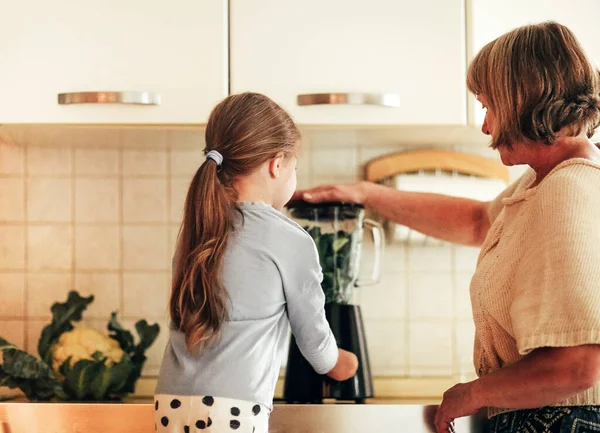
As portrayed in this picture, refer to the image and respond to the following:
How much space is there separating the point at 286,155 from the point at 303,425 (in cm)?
47

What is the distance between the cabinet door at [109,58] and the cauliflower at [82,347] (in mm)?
445

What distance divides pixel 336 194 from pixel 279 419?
500mm

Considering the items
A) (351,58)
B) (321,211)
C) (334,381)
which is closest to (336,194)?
(321,211)

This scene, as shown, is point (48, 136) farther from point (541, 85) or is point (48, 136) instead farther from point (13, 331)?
point (541, 85)

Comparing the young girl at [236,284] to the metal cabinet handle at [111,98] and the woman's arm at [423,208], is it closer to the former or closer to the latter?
the metal cabinet handle at [111,98]

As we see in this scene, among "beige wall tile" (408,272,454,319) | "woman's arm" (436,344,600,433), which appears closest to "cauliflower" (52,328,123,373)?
"beige wall tile" (408,272,454,319)

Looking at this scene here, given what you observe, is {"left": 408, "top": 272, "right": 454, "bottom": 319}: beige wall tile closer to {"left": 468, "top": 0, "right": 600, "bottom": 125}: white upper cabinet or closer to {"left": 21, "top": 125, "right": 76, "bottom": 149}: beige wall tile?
{"left": 468, "top": 0, "right": 600, "bottom": 125}: white upper cabinet

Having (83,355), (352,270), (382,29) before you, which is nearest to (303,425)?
(352,270)

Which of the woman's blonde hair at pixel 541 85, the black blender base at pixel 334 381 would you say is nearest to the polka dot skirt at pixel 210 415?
the black blender base at pixel 334 381

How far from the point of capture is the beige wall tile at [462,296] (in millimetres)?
1878

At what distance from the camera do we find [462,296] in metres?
1.89

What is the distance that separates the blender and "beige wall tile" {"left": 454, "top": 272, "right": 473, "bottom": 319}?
0.25 m

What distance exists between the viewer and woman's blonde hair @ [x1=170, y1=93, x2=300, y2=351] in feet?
3.85

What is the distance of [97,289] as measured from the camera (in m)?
1.85
